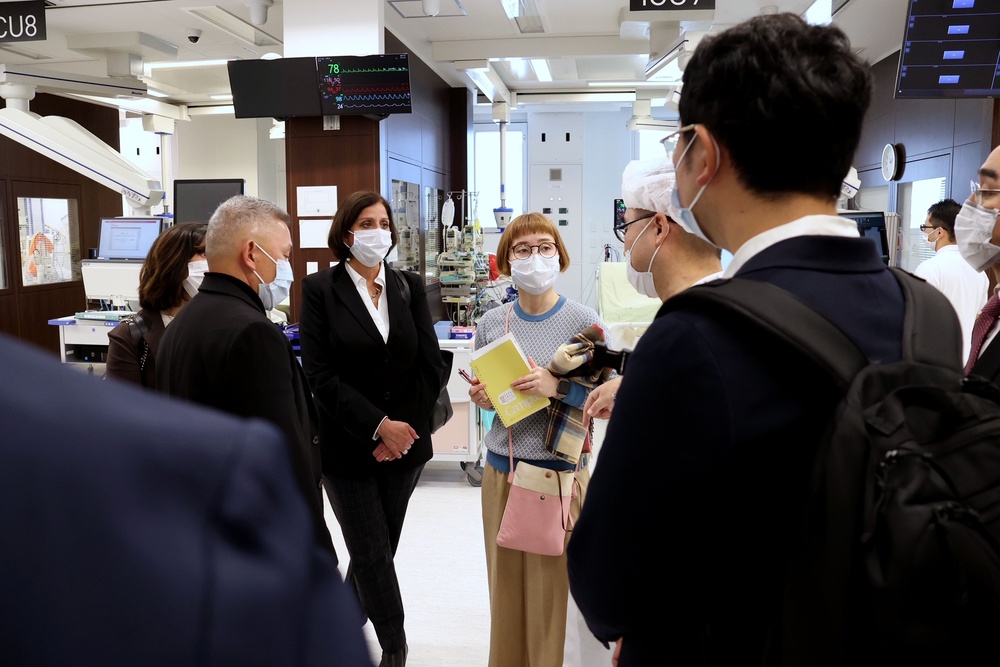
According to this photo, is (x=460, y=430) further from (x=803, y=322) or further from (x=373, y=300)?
(x=803, y=322)

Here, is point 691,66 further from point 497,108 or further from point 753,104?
point 497,108

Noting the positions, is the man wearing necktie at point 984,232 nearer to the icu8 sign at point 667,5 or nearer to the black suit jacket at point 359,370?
the black suit jacket at point 359,370

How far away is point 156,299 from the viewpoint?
2.75 meters

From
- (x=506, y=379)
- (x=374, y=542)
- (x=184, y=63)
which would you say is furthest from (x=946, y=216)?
(x=184, y=63)

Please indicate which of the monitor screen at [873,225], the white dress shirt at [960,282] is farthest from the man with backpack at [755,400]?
the white dress shirt at [960,282]

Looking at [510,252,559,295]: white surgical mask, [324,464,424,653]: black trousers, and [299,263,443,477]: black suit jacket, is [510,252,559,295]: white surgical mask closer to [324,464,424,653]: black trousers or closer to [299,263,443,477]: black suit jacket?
[299,263,443,477]: black suit jacket

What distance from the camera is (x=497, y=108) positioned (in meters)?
9.60

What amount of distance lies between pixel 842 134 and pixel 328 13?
5.27 metres

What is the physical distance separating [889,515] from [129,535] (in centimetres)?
72

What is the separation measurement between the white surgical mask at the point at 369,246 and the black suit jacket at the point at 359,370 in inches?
3.9

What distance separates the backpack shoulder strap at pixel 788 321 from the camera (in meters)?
0.89

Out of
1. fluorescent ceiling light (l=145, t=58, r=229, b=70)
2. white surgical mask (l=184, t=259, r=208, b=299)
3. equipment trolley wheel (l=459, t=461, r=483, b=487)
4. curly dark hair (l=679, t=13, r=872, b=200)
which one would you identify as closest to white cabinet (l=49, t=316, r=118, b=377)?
equipment trolley wheel (l=459, t=461, r=483, b=487)

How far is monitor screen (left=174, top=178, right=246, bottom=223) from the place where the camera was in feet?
20.4

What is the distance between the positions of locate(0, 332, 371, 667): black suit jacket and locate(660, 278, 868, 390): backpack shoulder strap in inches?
25.0
